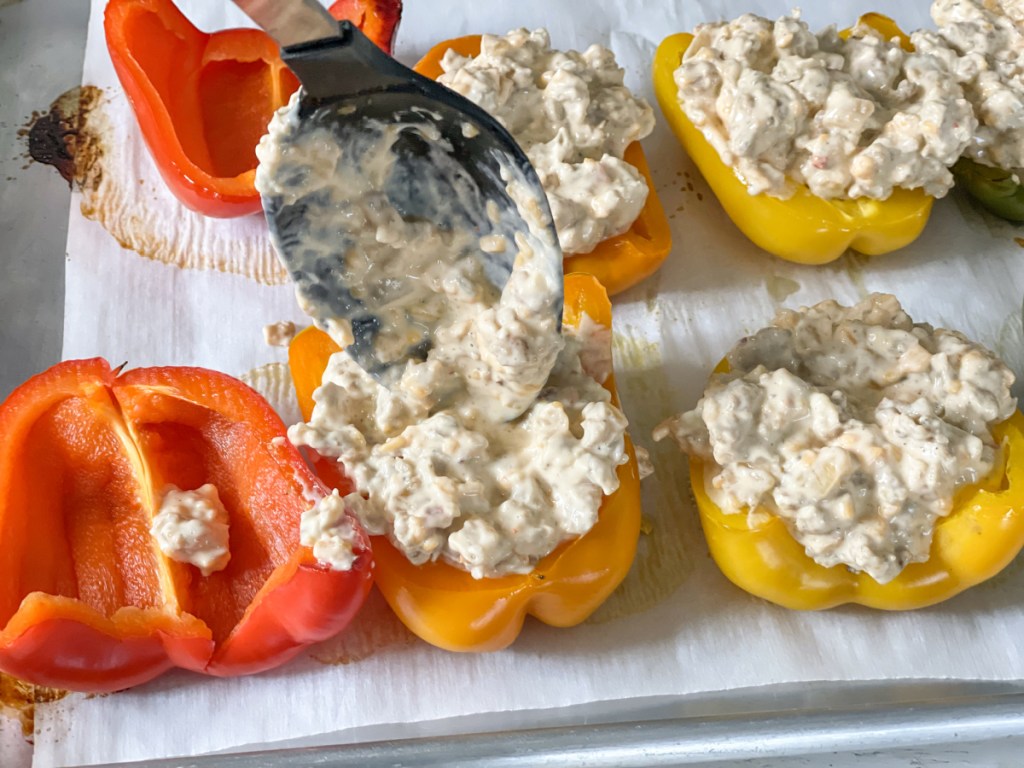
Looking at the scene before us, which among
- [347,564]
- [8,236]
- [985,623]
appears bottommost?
[985,623]

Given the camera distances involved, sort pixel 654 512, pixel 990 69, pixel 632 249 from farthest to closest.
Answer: pixel 990 69 < pixel 632 249 < pixel 654 512

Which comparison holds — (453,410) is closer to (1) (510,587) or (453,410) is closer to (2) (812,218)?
(1) (510,587)

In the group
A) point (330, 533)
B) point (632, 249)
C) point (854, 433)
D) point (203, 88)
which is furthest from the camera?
point (203, 88)

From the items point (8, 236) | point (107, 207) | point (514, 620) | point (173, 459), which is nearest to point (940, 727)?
point (514, 620)

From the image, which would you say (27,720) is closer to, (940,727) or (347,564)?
(347,564)

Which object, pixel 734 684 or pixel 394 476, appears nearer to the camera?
pixel 394 476

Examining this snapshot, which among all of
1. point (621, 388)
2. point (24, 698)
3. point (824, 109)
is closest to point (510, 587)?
point (621, 388)

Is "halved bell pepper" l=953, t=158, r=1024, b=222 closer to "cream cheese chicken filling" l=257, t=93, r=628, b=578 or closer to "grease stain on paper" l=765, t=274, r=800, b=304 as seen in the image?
"grease stain on paper" l=765, t=274, r=800, b=304

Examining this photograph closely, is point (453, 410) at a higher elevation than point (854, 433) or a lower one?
higher
